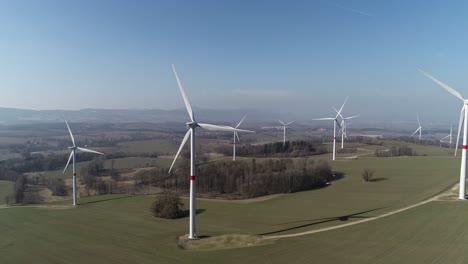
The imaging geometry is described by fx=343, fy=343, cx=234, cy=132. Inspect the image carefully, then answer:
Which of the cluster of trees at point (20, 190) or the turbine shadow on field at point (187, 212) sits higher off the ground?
the turbine shadow on field at point (187, 212)

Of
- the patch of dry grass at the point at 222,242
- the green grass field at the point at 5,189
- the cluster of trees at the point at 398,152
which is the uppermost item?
the cluster of trees at the point at 398,152

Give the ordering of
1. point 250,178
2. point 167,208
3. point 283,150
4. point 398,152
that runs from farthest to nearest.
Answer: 1. point 283,150
2. point 398,152
3. point 250,178
4. point 167,208

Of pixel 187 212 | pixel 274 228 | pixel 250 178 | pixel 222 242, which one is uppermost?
pixel 222 242

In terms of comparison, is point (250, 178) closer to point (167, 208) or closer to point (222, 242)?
point (167, 208)

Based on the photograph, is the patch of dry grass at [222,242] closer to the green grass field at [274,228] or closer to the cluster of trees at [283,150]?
the green grass field at [274,228]

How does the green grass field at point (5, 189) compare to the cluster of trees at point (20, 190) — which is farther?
the cluster of trees at point (20, 190)

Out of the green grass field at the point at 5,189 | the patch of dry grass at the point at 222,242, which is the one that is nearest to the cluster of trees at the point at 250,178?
the green grass field at the point at 5,189

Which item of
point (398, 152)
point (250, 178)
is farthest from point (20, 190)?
point (398, 152)
